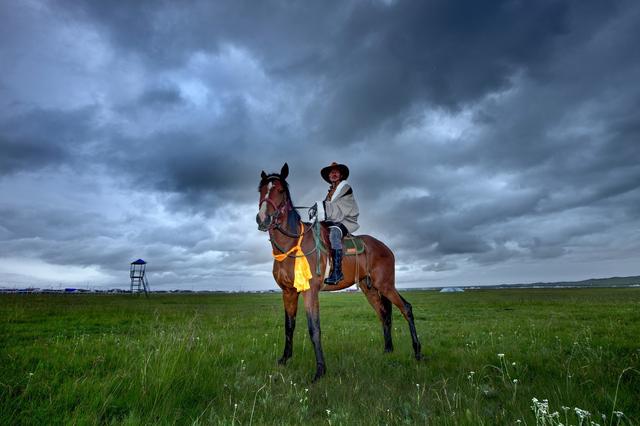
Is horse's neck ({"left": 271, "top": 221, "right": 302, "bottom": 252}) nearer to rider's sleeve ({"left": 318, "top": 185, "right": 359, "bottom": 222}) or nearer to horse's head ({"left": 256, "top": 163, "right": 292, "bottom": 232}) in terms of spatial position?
horse's head ({"left": 256, "top": 163, "right": 292, "bottom": 232})

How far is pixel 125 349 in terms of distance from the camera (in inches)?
258

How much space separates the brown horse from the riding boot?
0.71ft

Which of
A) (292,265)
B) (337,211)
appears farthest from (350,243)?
(292,265)

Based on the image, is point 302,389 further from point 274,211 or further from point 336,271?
point 274,211

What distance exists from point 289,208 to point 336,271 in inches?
78.2

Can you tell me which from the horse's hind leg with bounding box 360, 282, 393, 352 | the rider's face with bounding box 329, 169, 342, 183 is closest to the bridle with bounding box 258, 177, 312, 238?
the rider's face with bounding box 329, 169, 342, 183

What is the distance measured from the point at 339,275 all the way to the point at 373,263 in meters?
1.50

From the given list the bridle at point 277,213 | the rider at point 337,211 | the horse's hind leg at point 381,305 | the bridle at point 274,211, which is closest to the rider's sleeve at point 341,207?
the rider at point 337,211

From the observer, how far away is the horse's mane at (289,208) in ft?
23.3

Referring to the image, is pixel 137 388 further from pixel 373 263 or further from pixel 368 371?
pixel 373 263

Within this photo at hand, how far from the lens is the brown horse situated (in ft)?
22.2

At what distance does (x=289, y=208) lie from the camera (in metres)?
7.43

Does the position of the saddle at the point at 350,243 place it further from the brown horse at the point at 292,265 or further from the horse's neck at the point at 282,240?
the horse's neck at the point at 282,240

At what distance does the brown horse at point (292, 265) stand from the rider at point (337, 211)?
0.40 m
